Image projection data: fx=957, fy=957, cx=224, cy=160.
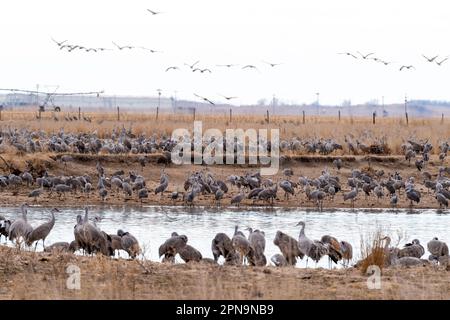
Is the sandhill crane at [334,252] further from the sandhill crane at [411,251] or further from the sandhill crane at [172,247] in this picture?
the sandhill crane at [172,247]

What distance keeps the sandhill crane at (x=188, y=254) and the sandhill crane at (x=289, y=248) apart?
4.36ft

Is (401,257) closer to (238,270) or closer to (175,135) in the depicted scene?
(238,270)

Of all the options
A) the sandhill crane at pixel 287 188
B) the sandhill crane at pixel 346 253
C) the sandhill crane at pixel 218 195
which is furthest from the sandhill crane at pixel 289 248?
the sandhill crane at pixel 287 188

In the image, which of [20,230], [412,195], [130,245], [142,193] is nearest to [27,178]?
[142,193]

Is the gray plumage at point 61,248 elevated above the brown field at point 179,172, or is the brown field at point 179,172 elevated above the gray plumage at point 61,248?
the brown field at point 179,172

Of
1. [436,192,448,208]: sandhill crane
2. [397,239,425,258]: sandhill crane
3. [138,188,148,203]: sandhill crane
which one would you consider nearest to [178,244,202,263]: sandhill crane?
[397,239,425,258]: sandhill crane

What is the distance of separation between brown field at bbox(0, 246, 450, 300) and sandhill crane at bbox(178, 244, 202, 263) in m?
1.27

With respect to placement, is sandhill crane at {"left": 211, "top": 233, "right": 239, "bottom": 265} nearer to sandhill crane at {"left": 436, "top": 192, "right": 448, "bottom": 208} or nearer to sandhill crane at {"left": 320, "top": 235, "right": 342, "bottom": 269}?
sandhill crane at {"left": 320, "top": 235, "right": 342, "bottom": 269}

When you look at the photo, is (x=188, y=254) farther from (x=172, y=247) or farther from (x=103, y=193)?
(x=103, y=193)

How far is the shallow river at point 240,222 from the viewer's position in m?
19.2

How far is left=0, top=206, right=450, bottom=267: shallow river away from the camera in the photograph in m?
19.2
